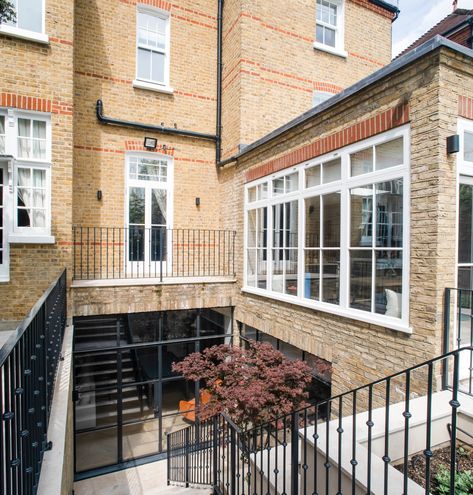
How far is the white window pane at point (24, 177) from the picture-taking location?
6484mm

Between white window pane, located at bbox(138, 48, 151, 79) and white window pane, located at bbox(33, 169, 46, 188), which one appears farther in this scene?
white window pane, located at bbox(138, 48, 151, 79)

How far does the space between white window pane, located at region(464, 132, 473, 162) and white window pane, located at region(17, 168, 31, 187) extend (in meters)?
7.04

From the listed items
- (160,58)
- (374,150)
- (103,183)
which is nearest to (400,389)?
(374,150)

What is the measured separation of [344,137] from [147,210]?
17.1 ft

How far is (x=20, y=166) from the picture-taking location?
6445 millimetres

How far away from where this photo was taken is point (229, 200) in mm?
8688

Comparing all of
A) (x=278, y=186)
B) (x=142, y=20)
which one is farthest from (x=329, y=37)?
(x=278, y=186)

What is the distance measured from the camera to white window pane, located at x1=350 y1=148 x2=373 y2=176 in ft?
15.0

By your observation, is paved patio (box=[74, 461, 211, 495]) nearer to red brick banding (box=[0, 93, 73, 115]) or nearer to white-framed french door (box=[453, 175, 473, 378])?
white-framed french door (box=[453, 175, 473, 378])

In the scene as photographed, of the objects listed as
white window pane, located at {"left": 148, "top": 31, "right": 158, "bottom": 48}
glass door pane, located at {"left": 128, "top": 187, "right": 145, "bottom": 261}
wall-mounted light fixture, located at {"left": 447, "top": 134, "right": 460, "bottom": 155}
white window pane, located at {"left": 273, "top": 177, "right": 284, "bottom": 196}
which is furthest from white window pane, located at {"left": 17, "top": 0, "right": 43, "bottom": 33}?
wall-mounted light fixture, located at {"left": 447, "top": 134, "right": 460, "bottom": 155}

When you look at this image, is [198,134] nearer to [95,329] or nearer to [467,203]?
[95,329]

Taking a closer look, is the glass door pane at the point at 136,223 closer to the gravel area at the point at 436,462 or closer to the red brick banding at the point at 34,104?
the red brick banding at the point at 34,104

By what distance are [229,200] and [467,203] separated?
5.53 m

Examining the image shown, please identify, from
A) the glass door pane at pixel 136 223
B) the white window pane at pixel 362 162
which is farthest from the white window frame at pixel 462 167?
the glass door pane at pixel 136 223
